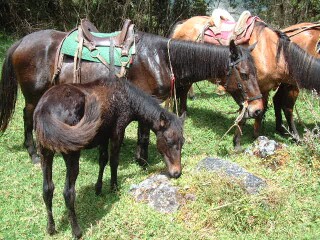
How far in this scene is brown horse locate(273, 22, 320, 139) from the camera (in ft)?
21.3

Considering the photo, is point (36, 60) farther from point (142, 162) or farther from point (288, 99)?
point (288, 99)

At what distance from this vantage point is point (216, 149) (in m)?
6.05

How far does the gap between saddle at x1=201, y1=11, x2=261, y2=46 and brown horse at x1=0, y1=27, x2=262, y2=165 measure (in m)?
1.03

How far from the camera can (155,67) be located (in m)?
5.05

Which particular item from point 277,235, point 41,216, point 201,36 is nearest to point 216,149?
point 201,36

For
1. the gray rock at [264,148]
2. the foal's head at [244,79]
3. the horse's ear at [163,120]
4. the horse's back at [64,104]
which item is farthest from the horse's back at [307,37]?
the horse's back at [64,104]

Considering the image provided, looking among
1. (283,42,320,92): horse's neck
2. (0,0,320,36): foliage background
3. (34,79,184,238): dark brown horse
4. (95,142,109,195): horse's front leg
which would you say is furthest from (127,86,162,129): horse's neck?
(0,0,320,36): foliage background

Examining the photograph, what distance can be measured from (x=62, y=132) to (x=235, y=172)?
6.86 ft

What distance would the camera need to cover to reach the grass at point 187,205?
12.3 feet

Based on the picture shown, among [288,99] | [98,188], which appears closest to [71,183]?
[98,188]

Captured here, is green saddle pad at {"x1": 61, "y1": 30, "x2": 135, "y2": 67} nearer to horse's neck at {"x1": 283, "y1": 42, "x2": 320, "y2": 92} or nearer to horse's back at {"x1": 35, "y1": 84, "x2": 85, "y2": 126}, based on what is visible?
horse's back at {"x1": 35, "y1": 84, "x2": 85, "y2": 126}

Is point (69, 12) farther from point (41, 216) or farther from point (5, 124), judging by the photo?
point (41, 216)

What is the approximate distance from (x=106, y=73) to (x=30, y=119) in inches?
58.3

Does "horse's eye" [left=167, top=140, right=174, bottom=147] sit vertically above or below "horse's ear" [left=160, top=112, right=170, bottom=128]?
below
